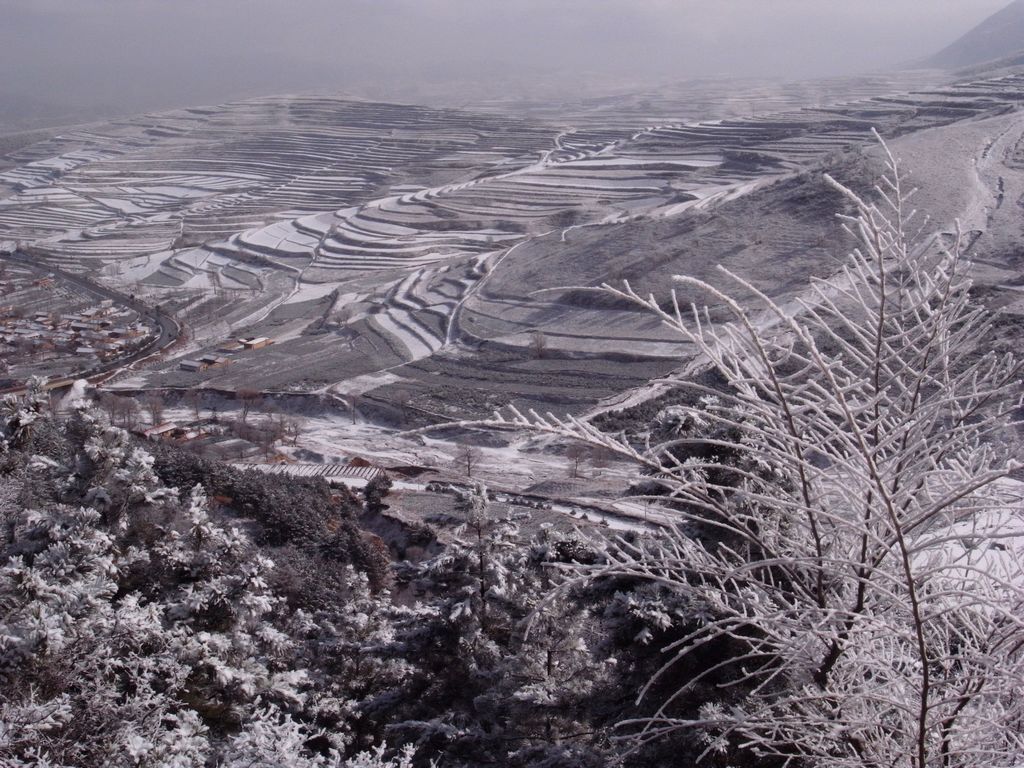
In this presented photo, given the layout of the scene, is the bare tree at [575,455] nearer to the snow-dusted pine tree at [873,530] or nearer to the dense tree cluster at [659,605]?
the dense tree cluster at [659,605]

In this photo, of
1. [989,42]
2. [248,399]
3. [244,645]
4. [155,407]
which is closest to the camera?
[244,645]

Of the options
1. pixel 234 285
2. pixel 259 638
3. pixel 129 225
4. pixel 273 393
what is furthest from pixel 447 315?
pixel 129 225

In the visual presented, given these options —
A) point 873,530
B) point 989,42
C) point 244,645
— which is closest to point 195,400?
point 244,645

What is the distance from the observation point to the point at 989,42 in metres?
68.9

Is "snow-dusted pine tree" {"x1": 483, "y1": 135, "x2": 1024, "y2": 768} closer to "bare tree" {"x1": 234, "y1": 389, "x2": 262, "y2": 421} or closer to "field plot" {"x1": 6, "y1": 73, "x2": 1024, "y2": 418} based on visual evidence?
"field plot" {"x1": 6, "y1": 73, "x2": 1024, "y2": 418}

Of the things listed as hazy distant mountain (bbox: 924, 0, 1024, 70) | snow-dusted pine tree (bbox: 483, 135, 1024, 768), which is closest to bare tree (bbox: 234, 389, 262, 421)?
snow-dusted pine tree (bbox: 483, 135, 1024, 768)

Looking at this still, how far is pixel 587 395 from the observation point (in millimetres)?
14875

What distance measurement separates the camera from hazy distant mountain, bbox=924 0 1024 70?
215 feet

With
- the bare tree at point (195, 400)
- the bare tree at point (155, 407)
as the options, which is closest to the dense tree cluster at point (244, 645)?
the bare tree at point (155, 407)

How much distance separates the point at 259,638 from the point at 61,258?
30424 mm

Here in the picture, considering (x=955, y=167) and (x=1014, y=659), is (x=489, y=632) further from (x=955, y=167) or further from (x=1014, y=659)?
(x=955, y=167)

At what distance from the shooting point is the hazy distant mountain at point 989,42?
2576 inches

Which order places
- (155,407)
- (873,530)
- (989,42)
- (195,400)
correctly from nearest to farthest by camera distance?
(873,530), (155,407), (195,400), (989,42)

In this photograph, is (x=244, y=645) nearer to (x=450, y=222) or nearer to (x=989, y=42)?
(x=450, y=222)
